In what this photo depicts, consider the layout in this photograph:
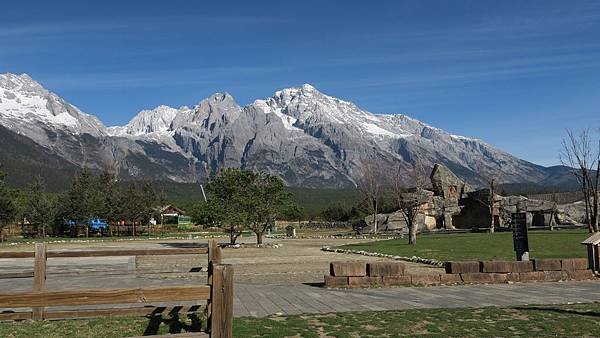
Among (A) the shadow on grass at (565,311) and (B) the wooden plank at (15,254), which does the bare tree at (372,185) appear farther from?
(B) the wooden plank at (15,254)

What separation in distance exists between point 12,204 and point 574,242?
47176 mm

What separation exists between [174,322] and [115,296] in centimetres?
424

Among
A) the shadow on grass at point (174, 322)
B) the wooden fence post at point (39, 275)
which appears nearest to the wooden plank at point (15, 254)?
the wooden fence post at point (39, 275)

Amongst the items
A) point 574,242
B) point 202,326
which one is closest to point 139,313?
point 202,326

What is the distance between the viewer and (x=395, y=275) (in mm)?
13945

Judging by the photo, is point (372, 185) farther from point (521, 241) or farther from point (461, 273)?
point (461, 273)

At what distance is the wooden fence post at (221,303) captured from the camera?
4.22 m

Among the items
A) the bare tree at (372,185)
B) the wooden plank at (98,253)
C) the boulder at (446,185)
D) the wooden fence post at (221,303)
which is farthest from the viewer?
the bare tree at (372,185)

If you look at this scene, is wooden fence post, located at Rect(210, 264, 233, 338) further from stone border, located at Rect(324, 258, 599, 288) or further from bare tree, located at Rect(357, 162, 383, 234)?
bare tree, located at Rect(357, 162, 383, 234)

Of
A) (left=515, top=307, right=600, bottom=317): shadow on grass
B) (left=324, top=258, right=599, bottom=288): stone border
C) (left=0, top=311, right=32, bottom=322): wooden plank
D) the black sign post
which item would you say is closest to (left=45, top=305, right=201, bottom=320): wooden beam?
(left=0, top=311, right=32, bottom=322): wooden plank

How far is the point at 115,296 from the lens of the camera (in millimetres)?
4352

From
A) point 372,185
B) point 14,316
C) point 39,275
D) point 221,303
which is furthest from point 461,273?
point 372,185

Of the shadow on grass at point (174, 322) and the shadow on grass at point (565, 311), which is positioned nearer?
the shadow on grass at point (174, 322)

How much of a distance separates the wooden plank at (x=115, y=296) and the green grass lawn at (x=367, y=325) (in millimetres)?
3472
